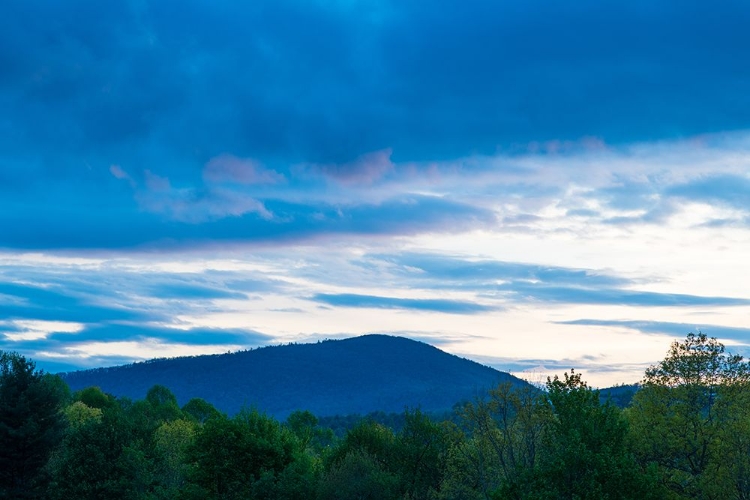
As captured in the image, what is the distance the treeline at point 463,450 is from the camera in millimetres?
56938

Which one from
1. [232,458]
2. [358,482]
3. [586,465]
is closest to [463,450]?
[358,482]

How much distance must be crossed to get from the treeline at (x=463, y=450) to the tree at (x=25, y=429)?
0.35ft

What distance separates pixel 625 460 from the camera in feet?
180

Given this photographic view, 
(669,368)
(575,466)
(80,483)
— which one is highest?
(669,368)

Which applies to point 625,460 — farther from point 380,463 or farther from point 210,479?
point 210,479

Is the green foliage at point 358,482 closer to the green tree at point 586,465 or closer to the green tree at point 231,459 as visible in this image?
the green tree at point 231,459

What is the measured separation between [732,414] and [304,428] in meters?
110

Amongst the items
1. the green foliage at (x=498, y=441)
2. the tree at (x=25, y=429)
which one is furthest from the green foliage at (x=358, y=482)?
the tree at (x=25, y=429)

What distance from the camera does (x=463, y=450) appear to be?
76.2m

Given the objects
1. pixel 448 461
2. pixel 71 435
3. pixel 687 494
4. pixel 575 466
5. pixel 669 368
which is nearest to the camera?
pixel 575 466

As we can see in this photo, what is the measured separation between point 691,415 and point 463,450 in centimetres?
2156

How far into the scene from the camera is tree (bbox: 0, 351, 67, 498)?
78.1 m

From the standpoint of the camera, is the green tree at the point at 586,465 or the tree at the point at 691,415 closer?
the green tree at the point at 586,465

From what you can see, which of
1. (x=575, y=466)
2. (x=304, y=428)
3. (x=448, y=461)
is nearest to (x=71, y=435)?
(x=448, y=461)
